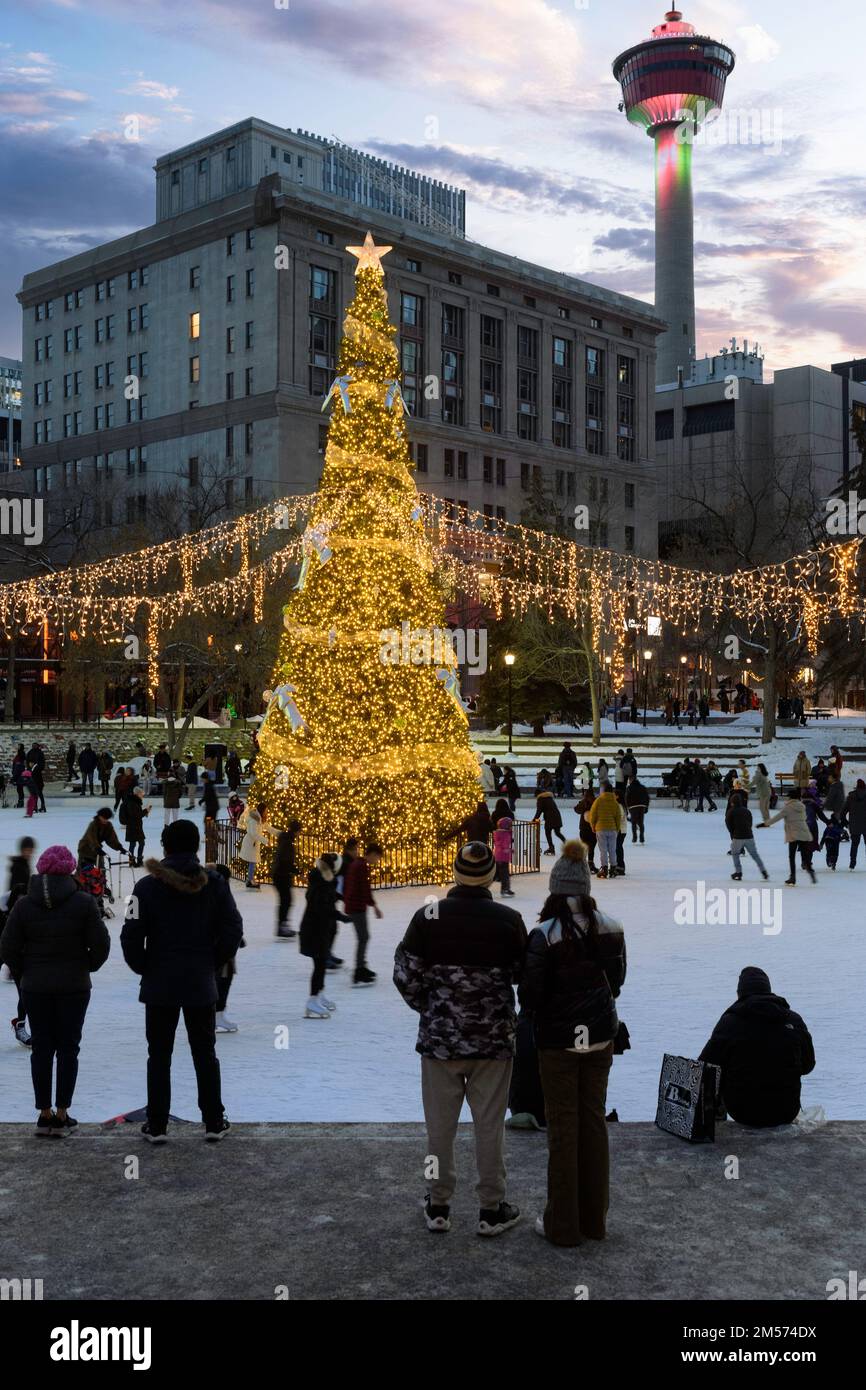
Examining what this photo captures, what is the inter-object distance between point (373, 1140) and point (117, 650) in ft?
127

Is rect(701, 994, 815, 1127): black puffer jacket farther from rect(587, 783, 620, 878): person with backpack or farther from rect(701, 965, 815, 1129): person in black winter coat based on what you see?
rect(587, 783, 620, 878): person with backpack

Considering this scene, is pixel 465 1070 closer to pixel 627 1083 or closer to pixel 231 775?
pixel 627 1083

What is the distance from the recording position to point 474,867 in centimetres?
530

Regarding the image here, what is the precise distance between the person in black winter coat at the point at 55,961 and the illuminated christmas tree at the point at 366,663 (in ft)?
34.4

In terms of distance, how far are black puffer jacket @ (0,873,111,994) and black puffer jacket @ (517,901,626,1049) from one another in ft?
8.50

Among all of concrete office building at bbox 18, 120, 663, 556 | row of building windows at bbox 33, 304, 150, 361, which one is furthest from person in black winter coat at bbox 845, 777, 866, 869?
row of building windows at bbox 33, 304, 150, 361

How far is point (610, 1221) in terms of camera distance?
5.50 metres

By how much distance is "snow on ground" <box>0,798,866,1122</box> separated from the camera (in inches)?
312

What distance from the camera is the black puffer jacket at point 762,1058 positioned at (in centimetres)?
655

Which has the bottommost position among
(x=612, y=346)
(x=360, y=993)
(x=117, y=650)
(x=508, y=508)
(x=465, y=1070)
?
(x=360, y=993)

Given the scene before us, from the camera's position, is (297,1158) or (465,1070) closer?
(465,1070)

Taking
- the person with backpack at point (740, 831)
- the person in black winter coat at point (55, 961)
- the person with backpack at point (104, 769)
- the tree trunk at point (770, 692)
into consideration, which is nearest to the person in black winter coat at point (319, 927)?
the person in black winter coat at point (55, 961)
